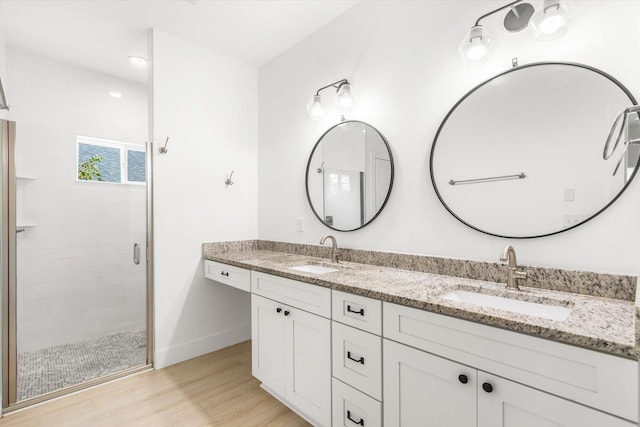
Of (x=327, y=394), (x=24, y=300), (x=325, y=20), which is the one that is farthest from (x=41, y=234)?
(x=325, y=20)

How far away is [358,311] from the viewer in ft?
4.53

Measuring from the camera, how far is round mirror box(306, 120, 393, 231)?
200 centimetres

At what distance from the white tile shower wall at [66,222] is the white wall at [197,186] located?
8.5 inches

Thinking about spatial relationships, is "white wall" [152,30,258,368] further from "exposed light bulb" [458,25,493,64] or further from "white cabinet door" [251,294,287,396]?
"exposed light bulb" [458,25,493,64]

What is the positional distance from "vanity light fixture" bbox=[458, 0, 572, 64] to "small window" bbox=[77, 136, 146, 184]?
2301 mm

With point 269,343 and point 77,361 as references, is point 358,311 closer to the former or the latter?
point 269,343

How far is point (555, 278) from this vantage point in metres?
1.33

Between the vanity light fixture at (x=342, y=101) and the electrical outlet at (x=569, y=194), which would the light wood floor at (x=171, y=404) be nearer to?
the electrical outlet at (x=569, y=194)

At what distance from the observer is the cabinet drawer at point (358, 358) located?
130 cm

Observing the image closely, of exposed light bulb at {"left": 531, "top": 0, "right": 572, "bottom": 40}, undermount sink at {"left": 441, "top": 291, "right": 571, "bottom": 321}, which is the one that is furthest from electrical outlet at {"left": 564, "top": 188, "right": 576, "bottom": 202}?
exposed light bulb at {"left": 531, "top": 0, "right": 572, "bottom": 40}

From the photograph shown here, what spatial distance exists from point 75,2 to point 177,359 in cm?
269

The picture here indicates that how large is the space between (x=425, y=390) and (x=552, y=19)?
1.51m

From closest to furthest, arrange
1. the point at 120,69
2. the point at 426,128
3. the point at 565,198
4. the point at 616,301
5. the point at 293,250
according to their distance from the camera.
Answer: the point at 616,301 → the point at 565,198 → the point at 426,128 → the point at 293,250 → the point at 120,69

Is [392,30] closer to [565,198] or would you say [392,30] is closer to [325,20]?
[325,20]
